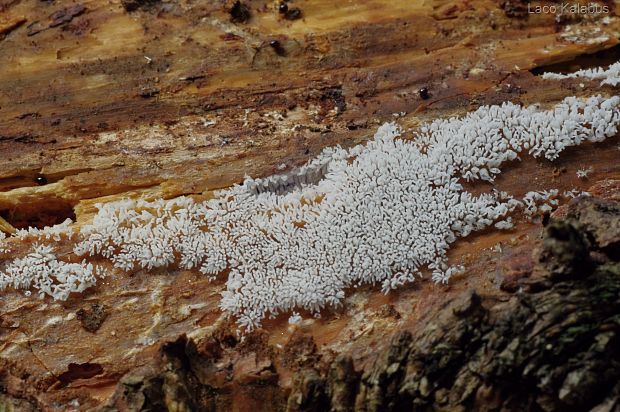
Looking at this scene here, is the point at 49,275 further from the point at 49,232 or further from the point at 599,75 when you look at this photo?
the point at 599,75

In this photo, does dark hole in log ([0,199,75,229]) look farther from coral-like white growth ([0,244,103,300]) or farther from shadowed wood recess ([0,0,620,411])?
coral-like white growth ([0,244,103,300])

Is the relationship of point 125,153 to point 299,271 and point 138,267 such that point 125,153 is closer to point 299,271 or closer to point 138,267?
point 138,267

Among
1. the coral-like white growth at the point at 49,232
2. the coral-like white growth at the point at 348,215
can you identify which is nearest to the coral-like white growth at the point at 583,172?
the coral-like white growth at the point at 348,215

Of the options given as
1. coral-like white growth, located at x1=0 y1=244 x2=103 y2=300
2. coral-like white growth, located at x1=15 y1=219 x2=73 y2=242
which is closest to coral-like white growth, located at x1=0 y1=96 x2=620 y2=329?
coral-like white growth, located at x1=0 y1=244 x2=103 y2=300

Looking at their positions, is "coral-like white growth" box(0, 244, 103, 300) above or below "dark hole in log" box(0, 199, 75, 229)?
below

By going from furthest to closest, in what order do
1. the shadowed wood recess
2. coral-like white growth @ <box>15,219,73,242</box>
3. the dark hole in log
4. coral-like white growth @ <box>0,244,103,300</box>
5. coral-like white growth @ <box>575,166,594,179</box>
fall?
1. the dark hole in log
2. coral-like white growth @ <box>575,166,594,179</box>
3. coral-like white growth @ <box>15,219,73,242</box>
4. coral-like white growth @ <box>0,244,103,300</box>
5. the shadowed wood recess

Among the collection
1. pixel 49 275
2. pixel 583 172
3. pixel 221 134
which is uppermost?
pixel 221 134

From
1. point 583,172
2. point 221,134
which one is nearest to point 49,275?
point 221,134
